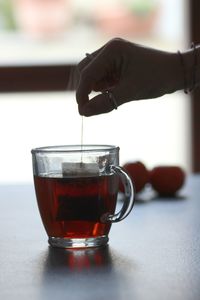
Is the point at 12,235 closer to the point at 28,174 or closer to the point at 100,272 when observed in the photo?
the point at 100,272

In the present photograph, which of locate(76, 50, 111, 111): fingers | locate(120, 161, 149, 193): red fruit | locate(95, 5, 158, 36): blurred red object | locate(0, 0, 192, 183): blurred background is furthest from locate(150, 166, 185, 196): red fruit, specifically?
locate(95, 5, 158, 36): blurred red object

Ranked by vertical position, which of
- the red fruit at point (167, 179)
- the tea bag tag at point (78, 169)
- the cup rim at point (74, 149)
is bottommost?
the red fruit at point (167, 179)

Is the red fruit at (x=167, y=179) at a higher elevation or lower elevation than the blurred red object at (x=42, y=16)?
lower

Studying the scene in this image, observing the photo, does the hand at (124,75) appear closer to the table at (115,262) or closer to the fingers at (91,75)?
the fingers at (91,75)

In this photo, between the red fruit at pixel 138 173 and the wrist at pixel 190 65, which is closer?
the wrist at pixel 190 65

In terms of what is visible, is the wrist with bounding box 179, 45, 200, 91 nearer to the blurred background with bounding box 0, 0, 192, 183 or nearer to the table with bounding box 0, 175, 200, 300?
the table with bounding box 0, 175, 200, 300

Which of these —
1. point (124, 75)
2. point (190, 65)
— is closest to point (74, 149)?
point (124, 75)

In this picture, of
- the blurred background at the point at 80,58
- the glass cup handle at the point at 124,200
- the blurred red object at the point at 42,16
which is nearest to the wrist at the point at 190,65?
the glass cup handle at the point at 124,200

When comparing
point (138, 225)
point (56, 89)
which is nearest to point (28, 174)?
point (56, 89)

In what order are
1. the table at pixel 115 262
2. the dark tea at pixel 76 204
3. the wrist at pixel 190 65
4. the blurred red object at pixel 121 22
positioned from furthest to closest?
the blurred red object at pixel 121 22 → the wrist at pixel 190 65 → the dark tea at pixel 76 204 → the table at pixel 115 262
